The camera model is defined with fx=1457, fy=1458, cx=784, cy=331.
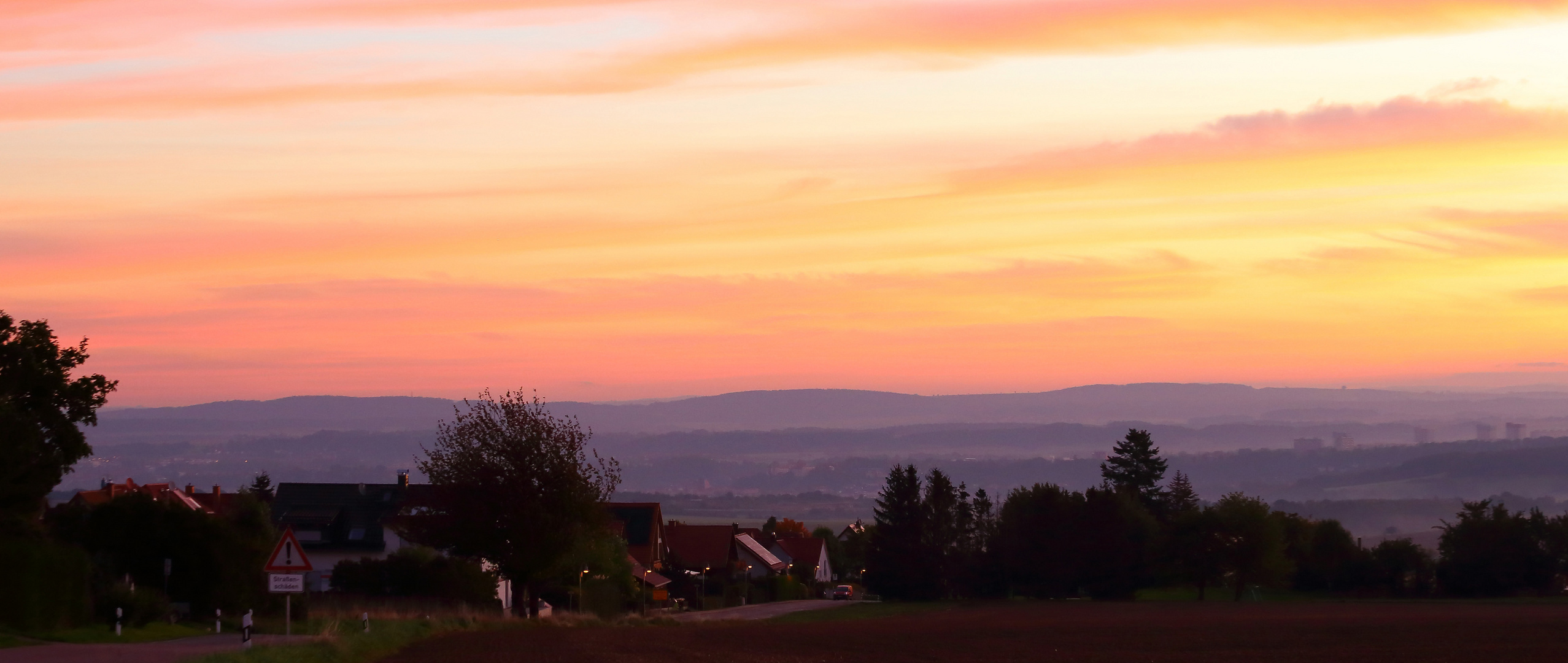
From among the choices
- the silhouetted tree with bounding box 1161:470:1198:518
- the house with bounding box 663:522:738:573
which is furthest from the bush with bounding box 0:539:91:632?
the silhouetted tree with bounding box 1161:470:1198:518

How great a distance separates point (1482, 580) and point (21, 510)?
235 feet

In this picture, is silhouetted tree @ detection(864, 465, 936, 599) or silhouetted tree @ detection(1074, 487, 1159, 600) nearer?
silhouetted tree @ detection(1074, 487, 1159, 600)

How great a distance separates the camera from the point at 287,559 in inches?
1030

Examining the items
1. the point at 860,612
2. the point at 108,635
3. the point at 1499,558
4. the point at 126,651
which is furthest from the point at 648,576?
the point at 126,651

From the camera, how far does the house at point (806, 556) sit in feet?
420

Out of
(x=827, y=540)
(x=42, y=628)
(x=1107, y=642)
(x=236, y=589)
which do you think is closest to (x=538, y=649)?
(x=42, y=628)

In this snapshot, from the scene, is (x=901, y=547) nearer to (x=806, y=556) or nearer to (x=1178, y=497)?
(x=1178, y=497)

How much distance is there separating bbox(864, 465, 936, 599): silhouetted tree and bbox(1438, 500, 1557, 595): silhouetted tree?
30.3 metres

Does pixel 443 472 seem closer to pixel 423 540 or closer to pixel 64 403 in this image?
pixel 423 540

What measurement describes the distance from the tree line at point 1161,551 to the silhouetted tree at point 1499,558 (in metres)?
0.07

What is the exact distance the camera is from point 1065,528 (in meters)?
88.4

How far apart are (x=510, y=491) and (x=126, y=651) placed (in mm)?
18784

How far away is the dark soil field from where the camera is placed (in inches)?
1200

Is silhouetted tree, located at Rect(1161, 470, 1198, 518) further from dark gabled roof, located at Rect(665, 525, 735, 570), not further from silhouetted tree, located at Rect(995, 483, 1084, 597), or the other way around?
dark gabled roof, located at Rect(665, 525, 735, 570)
